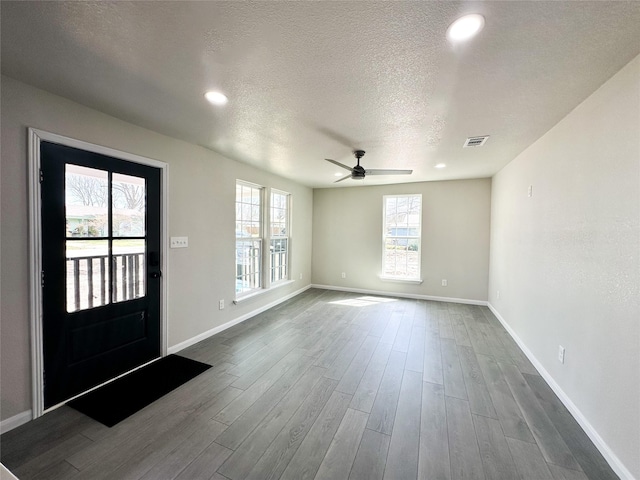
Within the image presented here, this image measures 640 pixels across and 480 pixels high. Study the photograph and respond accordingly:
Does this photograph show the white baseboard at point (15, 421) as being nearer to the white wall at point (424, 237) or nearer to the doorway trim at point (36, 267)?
the doorway trim at point (36, 267)


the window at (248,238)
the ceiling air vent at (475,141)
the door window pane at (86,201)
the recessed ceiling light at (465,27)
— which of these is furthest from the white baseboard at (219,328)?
the ceiling air vent at (475,141)

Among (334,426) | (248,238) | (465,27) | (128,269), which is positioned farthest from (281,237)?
(465,27)

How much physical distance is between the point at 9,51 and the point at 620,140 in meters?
3.77

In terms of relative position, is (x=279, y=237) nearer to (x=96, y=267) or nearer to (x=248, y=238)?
(x=248, y=238)

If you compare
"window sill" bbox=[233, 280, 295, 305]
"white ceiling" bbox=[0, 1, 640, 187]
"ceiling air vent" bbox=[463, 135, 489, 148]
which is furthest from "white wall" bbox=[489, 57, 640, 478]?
"window sill" bbox=[233, 280, 295, 305]

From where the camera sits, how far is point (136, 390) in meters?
2.24

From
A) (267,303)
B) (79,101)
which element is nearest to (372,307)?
(267,303)

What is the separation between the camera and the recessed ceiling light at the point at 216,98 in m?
1.93

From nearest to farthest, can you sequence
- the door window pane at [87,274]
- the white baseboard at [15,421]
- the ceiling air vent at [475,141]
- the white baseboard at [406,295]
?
the white baseboard at [15,421]
the door window pane at [87,274]
the ceiling air vent at [475,141]
the white baseboard at [406,295]

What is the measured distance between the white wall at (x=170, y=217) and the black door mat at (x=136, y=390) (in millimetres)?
335

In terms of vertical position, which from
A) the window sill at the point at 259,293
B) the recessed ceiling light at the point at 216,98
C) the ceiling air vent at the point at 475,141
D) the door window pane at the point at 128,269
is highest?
the ceiling air vent at the point at 475,141

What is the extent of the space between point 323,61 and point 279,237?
378cm

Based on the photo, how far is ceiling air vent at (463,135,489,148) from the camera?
9.05 ft

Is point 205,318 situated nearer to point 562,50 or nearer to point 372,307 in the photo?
point 372,307
